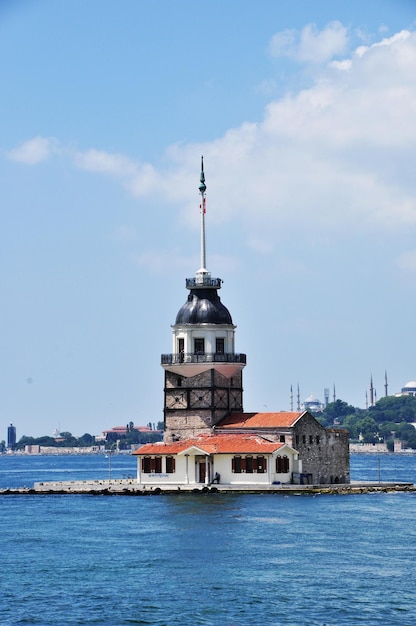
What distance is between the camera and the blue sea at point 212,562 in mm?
47156

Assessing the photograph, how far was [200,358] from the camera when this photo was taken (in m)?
95.0

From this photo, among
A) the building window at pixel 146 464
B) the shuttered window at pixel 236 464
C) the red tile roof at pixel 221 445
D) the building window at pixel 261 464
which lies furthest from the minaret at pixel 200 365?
the building window at pixel 261 464

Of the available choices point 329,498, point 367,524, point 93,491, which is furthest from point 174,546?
point 93,491

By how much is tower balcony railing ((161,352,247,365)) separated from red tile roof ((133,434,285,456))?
5.09m

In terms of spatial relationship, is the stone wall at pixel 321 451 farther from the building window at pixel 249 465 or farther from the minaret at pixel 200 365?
the minaret at pixel 200 365

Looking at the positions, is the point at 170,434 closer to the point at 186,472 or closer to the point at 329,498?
the point at 186,472

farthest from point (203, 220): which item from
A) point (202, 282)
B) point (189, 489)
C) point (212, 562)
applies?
point (212, 562)

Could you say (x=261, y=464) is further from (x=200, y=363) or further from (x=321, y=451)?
(x=200, y=363)

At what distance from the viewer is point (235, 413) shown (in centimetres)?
9600

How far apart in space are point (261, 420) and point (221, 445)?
358 centimetres

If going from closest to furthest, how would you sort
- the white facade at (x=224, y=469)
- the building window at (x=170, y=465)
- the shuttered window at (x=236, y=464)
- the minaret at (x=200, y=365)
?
the white facade at (x=224, y=469)
the shuttered window at (x=236, y=464)
the building window at (x=170, y=465)
the minaret at (x=200, y=365)

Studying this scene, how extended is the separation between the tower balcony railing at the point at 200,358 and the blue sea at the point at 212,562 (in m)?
12.8

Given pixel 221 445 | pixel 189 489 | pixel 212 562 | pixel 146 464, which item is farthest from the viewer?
pixel 146 464

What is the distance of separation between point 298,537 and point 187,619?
66.5 feet
